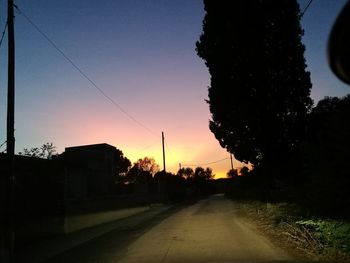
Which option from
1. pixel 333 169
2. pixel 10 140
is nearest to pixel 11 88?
pixel 10 140

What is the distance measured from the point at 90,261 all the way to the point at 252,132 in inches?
645

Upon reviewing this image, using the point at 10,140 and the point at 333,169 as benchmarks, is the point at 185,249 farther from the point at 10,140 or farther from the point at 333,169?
the point at 10,140

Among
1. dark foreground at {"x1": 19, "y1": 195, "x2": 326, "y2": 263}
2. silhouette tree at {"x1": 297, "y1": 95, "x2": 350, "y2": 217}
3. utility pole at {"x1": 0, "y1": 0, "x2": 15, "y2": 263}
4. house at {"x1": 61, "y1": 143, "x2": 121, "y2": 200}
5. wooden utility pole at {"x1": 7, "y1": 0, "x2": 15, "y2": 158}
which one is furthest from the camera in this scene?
house at {"x1": 61, "y1": 143, "x2": 121, "y2": 200}

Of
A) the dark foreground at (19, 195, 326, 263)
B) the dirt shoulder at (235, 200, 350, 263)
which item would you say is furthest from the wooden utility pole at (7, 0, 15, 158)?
the dirt shoulder at (235, 200, 350, 263)

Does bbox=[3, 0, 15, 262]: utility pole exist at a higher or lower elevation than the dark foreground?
higher

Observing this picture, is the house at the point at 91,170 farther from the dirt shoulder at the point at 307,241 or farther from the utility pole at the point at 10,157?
the dirt shoulder at the point at 307,241

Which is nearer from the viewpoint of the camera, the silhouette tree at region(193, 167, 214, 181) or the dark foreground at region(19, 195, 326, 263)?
the dark foreground at region(19, 195, 326, 263)

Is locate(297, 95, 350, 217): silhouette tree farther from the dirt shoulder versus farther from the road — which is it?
the road

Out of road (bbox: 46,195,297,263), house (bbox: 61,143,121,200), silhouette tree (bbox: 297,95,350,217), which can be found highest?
house (bbox: 61,143,121,200)

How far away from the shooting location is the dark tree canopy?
2702 centimetres

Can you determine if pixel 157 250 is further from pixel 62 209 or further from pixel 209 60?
pixel 209 60

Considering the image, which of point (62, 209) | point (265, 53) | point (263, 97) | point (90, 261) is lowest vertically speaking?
point (90, 261)

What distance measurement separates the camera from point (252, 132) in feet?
91.4

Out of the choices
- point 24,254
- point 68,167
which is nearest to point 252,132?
point 68,167
